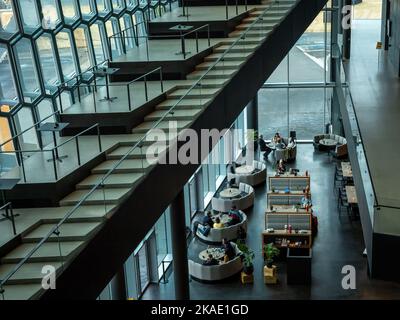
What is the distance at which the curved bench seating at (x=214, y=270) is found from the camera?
60.2 feet

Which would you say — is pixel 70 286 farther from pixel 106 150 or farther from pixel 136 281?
pixel 136 281

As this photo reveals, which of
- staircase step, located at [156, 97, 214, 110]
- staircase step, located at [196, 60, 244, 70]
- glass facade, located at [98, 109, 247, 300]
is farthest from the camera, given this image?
glass facade, located at [98, 109, 247, 300]

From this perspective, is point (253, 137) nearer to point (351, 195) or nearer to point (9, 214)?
point (351, 195)

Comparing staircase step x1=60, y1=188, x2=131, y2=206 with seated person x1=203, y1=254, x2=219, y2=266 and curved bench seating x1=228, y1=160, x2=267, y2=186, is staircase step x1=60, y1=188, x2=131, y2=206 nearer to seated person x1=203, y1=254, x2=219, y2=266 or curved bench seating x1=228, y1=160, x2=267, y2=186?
seated person x1=203, y1=254, x2=219, y2=266

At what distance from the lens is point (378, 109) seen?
19.2m

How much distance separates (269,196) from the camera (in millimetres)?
23000

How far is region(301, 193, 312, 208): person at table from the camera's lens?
21900 mm

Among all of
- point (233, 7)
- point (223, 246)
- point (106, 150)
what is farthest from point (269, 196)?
point (106, 150)

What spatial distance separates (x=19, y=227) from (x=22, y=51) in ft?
14.5

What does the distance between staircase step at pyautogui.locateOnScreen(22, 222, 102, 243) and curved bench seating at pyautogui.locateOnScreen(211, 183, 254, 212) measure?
44.3 ft

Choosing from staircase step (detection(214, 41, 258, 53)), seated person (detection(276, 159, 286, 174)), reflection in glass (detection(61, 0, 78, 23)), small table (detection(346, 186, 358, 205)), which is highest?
reflection in glass (detection(61, 0, 78, 23))

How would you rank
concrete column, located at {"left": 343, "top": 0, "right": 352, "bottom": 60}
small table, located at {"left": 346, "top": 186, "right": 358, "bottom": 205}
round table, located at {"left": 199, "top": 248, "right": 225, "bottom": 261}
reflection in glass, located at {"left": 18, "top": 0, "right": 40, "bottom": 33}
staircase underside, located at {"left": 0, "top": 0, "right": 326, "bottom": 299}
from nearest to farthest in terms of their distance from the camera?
staircase underside, located at {"left": 0, "top": 0, "right": 326, "bottom": 299}, reflection in glass, located at {"left": 18, "top": 0, "right": 40, "bottom": 33}, round table, located at {"left": 199, "top": 248, "right": 225, "bottom": 261}, small table, located at {"left": 346, "top": 186, "right": 358, "bottom": 205}, concrete column, located at {"left": 343, "top": 0, "right": 352, "bottom": 60}

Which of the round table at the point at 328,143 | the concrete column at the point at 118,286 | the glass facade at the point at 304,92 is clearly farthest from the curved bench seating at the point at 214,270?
the glass facade at the point at 304,92

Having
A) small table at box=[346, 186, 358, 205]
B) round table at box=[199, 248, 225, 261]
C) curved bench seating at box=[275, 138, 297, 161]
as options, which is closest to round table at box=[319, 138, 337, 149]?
A: curved bench seating at box=[275, 138, 297, 161]
